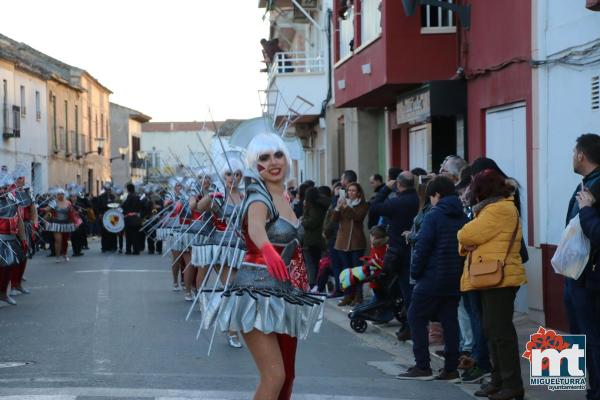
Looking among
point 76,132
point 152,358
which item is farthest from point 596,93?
point 76,132

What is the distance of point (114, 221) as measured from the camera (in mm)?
30469

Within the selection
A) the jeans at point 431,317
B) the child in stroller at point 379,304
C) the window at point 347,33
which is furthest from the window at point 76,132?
the jeans at point 431,317

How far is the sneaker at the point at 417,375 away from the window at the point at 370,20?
31.3ft

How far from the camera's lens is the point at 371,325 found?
13312mm

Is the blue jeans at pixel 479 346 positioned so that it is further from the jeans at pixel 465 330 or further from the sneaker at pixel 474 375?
the jeans at pixel 465 330

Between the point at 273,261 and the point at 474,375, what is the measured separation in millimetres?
4028

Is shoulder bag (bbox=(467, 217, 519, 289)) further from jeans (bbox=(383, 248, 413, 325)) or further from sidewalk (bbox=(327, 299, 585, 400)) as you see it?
jeans (bbox=(383, 248, 413, 325))

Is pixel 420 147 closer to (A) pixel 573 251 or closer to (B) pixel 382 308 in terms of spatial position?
(B) pixel 382 308

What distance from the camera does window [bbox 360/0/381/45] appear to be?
1890 cm

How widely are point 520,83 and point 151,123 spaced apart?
93313 mm

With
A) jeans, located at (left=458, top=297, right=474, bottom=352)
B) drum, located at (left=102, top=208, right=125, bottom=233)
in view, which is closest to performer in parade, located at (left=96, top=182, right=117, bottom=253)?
drum, located at (left=102, top=208, right=125, bottom=233)

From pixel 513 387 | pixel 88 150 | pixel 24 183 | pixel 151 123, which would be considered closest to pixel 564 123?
pixel 513 387

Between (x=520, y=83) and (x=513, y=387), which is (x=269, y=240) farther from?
(x=520, y=83)

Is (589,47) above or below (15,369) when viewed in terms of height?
above
